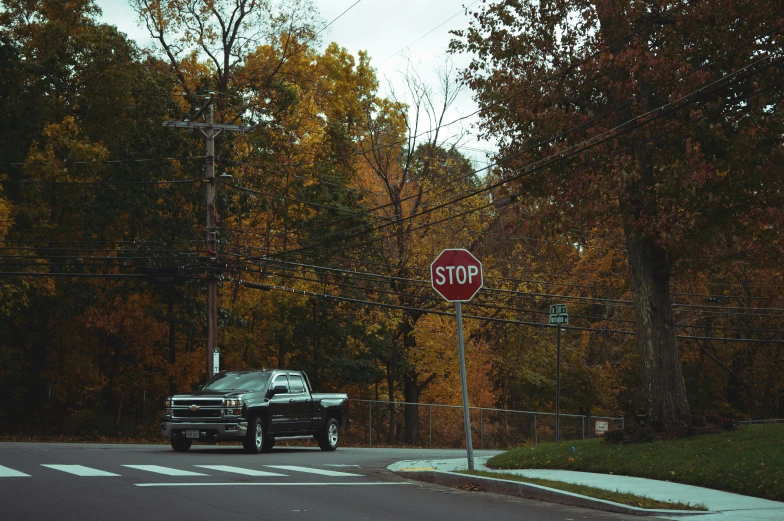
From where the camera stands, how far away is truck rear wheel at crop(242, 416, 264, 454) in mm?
21781

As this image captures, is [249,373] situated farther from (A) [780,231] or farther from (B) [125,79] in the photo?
(B) [125,79]

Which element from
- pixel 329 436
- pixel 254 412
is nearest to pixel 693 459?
pixel 254 412

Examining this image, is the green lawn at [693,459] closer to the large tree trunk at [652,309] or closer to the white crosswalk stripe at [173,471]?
the large tree trunk at [652,309]

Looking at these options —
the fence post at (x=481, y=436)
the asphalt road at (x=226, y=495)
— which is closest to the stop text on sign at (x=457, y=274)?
the asphalt road at (x=226, y=495)

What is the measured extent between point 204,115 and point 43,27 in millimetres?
8593

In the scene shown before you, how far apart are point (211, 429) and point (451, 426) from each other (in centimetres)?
2207

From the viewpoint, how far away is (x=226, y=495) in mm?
12031

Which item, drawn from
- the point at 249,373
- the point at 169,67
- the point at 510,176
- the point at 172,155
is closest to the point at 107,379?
the point at 172,155

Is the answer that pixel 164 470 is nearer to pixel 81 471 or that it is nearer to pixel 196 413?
pixel 81 471

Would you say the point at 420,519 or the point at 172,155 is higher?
the point at 172,155

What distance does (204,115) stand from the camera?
4138cm

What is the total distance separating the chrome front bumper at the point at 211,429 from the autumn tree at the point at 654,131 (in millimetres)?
8245

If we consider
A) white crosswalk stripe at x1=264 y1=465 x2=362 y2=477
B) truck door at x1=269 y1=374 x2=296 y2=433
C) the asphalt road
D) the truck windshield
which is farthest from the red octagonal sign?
the truck windshield

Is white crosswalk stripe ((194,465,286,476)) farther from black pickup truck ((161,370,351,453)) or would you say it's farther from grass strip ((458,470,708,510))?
black pickup truck ((161,370,351,453))
